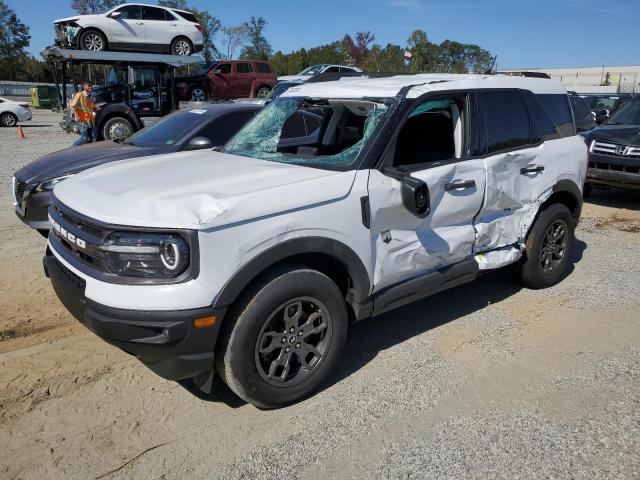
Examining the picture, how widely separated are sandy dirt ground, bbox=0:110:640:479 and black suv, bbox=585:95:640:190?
446 centimetres

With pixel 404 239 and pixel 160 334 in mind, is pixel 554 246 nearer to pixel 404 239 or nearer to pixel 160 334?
pixel 404 239

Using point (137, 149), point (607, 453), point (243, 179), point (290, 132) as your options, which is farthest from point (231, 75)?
point (607, 453)

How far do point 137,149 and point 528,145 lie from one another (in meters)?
4.53

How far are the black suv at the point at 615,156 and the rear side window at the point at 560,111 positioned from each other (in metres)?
4.02

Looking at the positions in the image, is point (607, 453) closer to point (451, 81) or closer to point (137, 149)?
point (451, 81)

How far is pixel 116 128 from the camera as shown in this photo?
489 inches

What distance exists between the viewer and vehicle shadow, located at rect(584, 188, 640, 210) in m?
9.00

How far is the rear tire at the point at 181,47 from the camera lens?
1789cm

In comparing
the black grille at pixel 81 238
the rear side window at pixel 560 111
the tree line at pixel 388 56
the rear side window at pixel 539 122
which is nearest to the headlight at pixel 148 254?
the black grille at pixel 81 238

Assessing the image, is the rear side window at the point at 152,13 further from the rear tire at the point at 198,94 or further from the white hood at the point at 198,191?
the white hood at the point at 198,191

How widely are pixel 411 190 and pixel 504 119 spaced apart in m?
1.56

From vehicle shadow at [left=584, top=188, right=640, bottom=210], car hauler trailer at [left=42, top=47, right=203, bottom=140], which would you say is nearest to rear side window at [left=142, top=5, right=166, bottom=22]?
car hauler trailer at [left=42, top=47, right=203, bottom=140]

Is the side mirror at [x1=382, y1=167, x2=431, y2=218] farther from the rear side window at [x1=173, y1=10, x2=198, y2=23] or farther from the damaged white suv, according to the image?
the rear side window at [x1=173, y1=10, x2=198, y2=23]

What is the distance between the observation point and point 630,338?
13.2ft
